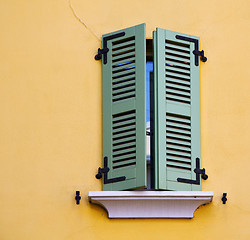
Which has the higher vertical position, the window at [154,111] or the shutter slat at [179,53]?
the shutter slat at [179,53]

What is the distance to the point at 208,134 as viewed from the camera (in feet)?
28.2

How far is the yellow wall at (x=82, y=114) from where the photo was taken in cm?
834

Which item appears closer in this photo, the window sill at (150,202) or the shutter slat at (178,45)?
the window sill at (150,202)

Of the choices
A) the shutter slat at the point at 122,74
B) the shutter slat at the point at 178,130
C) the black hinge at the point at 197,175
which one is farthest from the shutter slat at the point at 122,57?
the black hinge at the point at 197,175

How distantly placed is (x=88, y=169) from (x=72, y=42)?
113 cm

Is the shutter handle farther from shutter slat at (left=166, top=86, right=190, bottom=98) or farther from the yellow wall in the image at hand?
shutter slat at (left=166, top=86, right=190, bottom=98)

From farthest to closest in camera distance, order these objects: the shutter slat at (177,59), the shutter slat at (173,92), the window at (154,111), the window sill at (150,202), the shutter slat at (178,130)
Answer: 1. the shutter slat at (177,59)
2. the shutter slat at (173,92)
3. the shutter slat at (178,130)
4. the window at (154,111)
5. the window sill at (150,202)

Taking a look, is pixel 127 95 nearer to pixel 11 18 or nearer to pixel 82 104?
pixel 82 104

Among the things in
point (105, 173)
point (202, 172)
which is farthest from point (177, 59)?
point (105, 173)

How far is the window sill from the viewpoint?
26.9 ft

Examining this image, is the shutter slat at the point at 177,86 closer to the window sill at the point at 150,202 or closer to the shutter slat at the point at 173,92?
the shutter slat at the point at 173,92

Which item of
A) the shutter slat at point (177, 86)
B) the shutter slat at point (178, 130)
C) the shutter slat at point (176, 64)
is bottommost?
the shutter slat at point (178, 130)

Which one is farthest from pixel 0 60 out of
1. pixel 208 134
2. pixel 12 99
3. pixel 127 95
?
pixel 208 134

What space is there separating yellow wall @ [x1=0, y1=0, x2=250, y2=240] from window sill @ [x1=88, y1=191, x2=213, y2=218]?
65 millimetres
